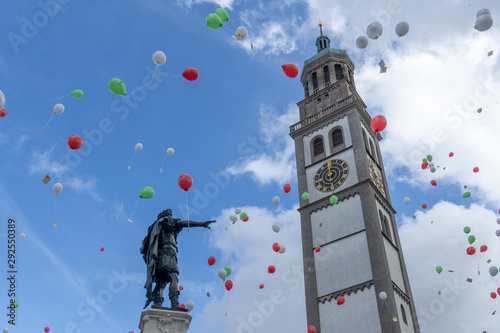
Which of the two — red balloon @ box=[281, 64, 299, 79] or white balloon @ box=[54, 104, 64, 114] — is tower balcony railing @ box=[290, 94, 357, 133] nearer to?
red balloon @ box=[281, 64, 299, 79]

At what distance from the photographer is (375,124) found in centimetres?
1828

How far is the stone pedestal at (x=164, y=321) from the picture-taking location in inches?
403

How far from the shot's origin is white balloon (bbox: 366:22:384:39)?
1572cm

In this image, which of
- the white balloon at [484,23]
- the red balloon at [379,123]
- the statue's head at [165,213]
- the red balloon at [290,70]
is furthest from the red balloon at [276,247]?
the white balloon at [484,23]

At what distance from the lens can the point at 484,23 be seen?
14102 mm

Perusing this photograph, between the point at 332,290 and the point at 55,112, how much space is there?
60.0ft

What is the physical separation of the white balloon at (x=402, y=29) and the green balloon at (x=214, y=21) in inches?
244

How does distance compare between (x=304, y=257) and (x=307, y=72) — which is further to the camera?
(x=307, y=72)

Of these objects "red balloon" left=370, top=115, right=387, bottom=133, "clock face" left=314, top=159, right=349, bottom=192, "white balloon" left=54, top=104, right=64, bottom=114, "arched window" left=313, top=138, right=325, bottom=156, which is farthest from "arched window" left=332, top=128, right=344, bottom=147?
"white balloon" left=54, top=104, right=64, bottom=114

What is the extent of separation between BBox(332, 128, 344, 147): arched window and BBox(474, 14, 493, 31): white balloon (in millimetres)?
19130

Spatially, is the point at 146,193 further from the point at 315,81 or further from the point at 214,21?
the point at 315,81

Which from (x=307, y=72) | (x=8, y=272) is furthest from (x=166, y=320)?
(x=307, y=72)

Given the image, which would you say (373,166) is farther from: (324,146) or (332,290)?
(332,290)

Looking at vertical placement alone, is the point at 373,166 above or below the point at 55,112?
above
